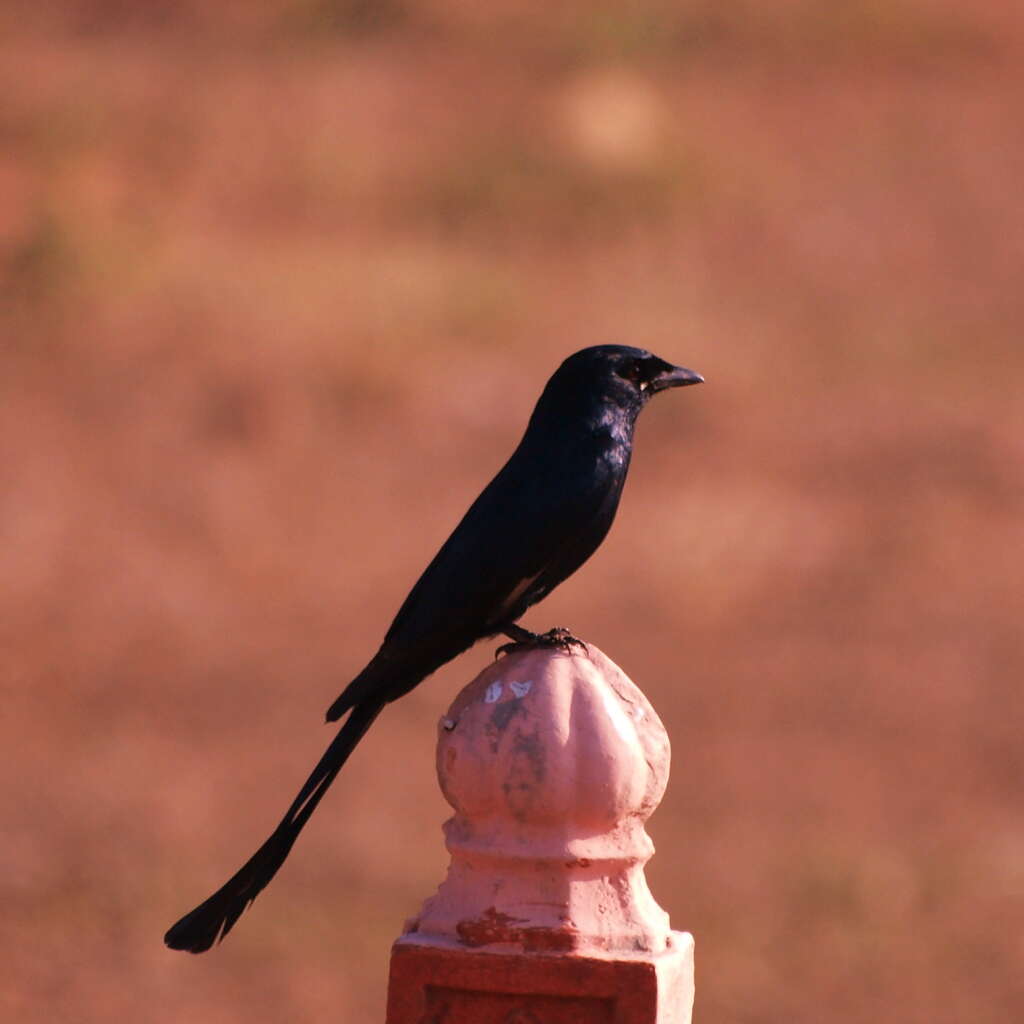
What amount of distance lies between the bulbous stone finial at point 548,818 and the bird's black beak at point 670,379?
1758 millimetres

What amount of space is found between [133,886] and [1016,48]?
18319 millimetres

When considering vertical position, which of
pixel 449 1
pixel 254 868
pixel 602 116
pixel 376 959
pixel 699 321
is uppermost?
pixel 449 1

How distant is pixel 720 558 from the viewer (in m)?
15.6

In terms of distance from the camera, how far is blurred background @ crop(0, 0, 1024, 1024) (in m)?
10.3

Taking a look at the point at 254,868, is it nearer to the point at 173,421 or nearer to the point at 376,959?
the point at 376,959

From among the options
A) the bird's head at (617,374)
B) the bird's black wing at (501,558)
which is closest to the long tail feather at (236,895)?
the bird's black wing at (501,558)

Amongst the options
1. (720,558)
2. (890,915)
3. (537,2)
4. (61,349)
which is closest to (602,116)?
(537,2)

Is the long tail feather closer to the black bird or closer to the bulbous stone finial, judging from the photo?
the black bird

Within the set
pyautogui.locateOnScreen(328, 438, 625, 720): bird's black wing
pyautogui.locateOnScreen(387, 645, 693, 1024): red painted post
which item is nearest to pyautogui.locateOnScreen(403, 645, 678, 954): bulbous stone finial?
pyautogui.locateOnScreen(387, 645, 693, 1024): red painted post

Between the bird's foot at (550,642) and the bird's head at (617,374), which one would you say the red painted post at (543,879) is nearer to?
the bird's foot at (550,642)

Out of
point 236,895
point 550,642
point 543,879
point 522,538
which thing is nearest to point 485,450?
point 522,538

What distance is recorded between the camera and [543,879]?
3.54 meters

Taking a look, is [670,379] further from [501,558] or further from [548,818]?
[548,818]

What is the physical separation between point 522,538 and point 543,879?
1.32 metres
